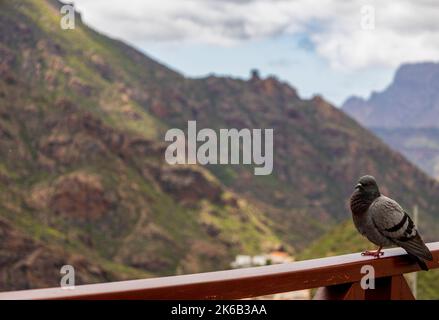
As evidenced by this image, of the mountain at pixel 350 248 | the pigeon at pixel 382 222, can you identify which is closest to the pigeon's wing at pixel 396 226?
the pigeon at pixel 382 222

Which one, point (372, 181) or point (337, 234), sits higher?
point (337, 234)

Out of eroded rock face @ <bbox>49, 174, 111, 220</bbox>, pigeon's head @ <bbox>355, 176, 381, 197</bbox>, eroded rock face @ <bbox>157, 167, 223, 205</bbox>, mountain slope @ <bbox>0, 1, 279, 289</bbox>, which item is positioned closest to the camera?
pigeon's head @ <bbox>355, 176, 381, 197</bbox>

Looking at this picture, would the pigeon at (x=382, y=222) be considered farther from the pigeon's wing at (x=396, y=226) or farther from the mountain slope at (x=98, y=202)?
the mountain slope at (x=98, y=202)

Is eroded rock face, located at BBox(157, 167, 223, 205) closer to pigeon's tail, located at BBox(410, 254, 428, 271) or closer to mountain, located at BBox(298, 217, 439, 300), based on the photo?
mountain, located at BBox(298, 217, 439, 300)

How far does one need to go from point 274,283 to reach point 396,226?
1.15 meters

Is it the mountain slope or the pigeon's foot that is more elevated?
the mountain slope

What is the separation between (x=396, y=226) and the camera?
3.85 m

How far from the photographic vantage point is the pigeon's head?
12.9 ft

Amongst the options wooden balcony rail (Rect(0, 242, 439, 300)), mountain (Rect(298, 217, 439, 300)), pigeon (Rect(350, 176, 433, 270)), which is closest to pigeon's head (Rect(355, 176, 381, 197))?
pigeon (Rect(350, 176, 433, 270))

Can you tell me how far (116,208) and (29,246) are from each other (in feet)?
103
